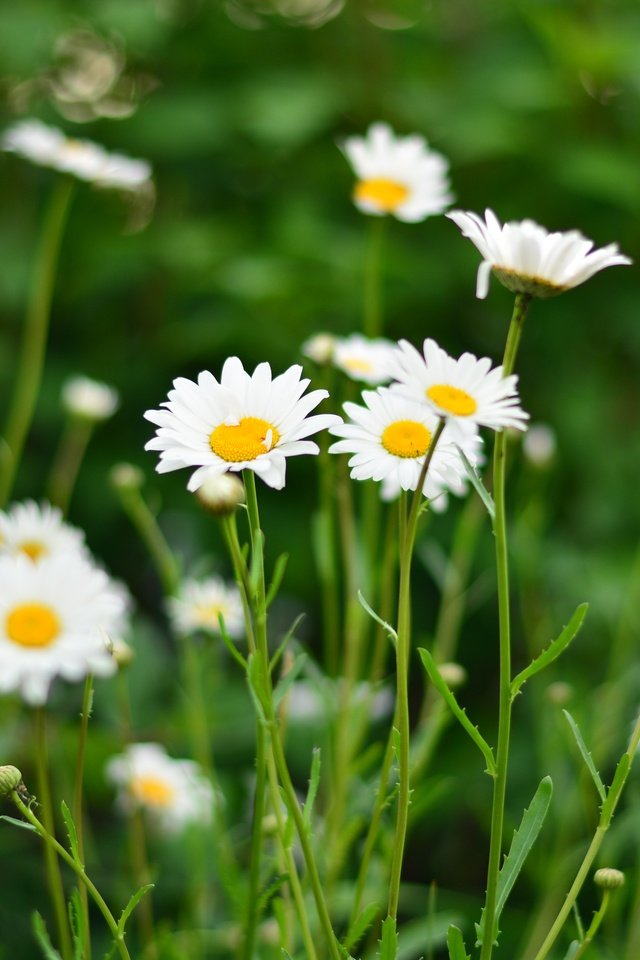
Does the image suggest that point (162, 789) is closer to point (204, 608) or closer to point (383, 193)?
point (204, 608)

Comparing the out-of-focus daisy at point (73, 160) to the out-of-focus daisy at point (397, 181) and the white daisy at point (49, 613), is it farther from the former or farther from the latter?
the white daisy at point (49, 613)

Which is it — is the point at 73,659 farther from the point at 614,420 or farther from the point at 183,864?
the point at 614,420

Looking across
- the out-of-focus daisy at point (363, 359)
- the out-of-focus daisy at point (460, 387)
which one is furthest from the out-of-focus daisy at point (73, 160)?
the out-of-focus daisy at point (460, 387)

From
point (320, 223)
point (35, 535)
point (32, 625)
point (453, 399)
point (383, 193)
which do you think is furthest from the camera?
point (320, 223)

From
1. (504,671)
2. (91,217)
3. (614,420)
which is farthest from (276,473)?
(91,217)

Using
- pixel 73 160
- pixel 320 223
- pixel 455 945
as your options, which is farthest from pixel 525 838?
pixel 320 223

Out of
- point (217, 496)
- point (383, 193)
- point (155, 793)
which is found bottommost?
point (155, 793)
